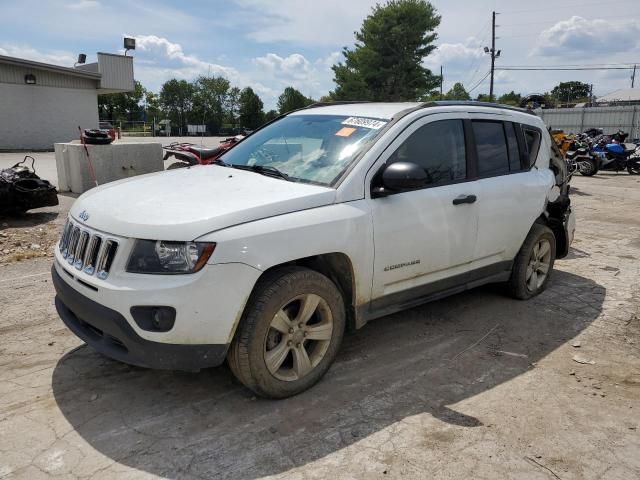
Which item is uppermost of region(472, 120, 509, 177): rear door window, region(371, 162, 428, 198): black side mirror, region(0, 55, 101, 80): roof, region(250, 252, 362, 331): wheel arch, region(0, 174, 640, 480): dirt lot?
region(0, 55, 101, 80): roof

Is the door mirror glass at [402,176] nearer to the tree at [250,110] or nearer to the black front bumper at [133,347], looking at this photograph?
the black front bumper at [133,347]

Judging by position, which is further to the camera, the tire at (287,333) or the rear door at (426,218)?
the rear door at (426,218)

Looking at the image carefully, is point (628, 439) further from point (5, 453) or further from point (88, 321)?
point (5, 453)

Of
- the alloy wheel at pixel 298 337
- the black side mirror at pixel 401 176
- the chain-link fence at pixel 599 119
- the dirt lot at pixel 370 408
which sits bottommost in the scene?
the dirt lot at pixel 370 408

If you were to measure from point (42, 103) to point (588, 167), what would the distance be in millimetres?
23465

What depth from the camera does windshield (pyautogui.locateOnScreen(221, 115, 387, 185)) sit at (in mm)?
3602

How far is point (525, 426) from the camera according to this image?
10.1 feet

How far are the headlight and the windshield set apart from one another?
103cm

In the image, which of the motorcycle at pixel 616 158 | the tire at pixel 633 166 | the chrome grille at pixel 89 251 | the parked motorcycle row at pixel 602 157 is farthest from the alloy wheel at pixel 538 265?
the tire at pixel 633 166

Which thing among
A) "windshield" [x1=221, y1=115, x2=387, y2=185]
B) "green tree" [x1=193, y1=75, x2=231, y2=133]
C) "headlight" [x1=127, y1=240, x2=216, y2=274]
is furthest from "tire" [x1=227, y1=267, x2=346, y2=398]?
"green tree" [x1=193, y1=75, x2=231, y2=133]

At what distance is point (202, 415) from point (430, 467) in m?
1.32

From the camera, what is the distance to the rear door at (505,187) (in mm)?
4395

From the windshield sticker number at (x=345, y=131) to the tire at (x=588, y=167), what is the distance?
16280 millimetres

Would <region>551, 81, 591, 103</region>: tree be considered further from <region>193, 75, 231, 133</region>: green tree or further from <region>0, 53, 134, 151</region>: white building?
<region>0, 53, 134, 151</region>: white building
